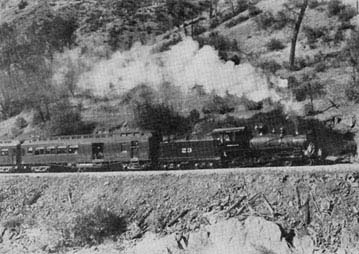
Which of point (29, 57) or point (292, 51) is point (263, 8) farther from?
point (29, 57)

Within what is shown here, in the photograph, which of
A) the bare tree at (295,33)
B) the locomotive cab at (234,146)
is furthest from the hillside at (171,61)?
the locomotive cab at (234,146)

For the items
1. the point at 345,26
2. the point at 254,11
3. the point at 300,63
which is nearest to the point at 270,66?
the point at 300,63

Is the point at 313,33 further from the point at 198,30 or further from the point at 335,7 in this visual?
the point at 198,30

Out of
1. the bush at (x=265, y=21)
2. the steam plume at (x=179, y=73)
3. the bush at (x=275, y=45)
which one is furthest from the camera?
the bush at (x=265, y=21)

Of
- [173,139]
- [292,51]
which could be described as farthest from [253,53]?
[173,139]

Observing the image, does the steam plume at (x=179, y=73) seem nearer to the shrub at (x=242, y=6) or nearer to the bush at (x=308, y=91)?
the bush at (x=308, y=91)

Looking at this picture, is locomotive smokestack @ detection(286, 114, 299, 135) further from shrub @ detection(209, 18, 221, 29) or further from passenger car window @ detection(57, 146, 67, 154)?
shrub @ detection(209, 18, 221, 29)
